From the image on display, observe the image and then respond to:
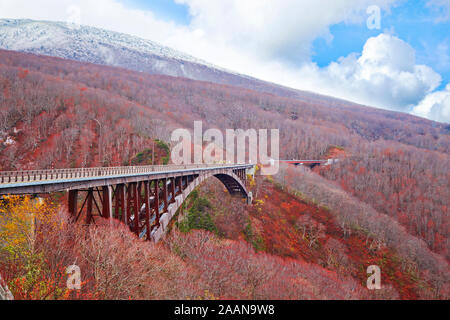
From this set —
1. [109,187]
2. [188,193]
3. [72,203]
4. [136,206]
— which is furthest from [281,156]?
[72,203]

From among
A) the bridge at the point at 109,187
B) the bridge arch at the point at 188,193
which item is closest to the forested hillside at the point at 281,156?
the bridge arch at the point at 188,193

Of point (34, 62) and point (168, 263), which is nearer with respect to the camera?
point (168, 263)

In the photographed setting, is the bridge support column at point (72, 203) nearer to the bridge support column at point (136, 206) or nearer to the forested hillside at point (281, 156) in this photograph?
the bridge support column at point (136, 206)

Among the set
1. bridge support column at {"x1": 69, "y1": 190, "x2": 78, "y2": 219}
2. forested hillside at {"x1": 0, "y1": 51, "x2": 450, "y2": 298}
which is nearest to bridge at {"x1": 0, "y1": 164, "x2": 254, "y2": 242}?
bridge support column at {"x1": 69, "y1": 190, "x2": 78, "y2": 219}

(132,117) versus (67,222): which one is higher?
(132,117)

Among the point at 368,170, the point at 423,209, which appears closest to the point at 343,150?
the point at 368,170

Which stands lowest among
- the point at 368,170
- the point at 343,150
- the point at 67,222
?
the point at 67,222

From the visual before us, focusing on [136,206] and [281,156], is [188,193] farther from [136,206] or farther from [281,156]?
[281,156]

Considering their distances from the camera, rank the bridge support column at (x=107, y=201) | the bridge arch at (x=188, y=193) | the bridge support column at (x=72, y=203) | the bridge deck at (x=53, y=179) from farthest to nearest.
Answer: the bridge arch at (x=188, y=193) → the bridge support column at (x=107, y=201) → the bridge support column at (x=72, y=203) → the bridge deck at (x=53, y=179)

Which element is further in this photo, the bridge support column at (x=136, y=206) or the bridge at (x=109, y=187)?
the bridge support column at (x=136, y=206)

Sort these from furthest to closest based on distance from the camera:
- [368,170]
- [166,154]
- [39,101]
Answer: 1. [368,170]
2. [39,101]
3. [166,154]
